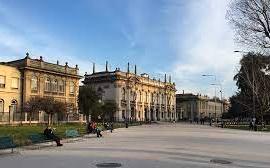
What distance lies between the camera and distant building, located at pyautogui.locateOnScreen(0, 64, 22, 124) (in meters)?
59.7

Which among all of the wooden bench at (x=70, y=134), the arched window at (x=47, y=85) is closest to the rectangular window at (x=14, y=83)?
the arched window at (x=47, y=85)

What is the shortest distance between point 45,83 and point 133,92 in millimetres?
46895

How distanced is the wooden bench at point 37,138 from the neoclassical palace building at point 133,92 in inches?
2965

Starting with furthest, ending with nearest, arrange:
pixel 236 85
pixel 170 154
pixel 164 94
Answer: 1. pixel 164 94
2. pixel 236 85
3. pixel 170 154

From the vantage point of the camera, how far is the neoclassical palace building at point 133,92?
4215 inches

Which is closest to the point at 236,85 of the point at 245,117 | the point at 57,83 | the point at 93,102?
the point at 245,117

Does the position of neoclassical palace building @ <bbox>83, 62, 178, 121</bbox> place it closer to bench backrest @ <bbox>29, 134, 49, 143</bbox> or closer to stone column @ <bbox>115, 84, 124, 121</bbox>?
stone column @ <bbox>115, 84, 124, 121</bbox>

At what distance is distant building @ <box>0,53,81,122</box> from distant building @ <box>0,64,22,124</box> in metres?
0.26

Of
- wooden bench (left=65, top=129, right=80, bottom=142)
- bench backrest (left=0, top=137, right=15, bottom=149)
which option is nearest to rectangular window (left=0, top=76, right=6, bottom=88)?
wooden bench (left=65, top=129, right=80, bottom=142)

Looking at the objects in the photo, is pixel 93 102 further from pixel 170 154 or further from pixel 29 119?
pixel 170 154

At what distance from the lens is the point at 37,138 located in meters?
25.3

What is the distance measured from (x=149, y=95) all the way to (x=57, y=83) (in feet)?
182

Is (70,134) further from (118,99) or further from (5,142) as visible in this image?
(118,99)

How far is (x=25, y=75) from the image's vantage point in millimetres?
64125
